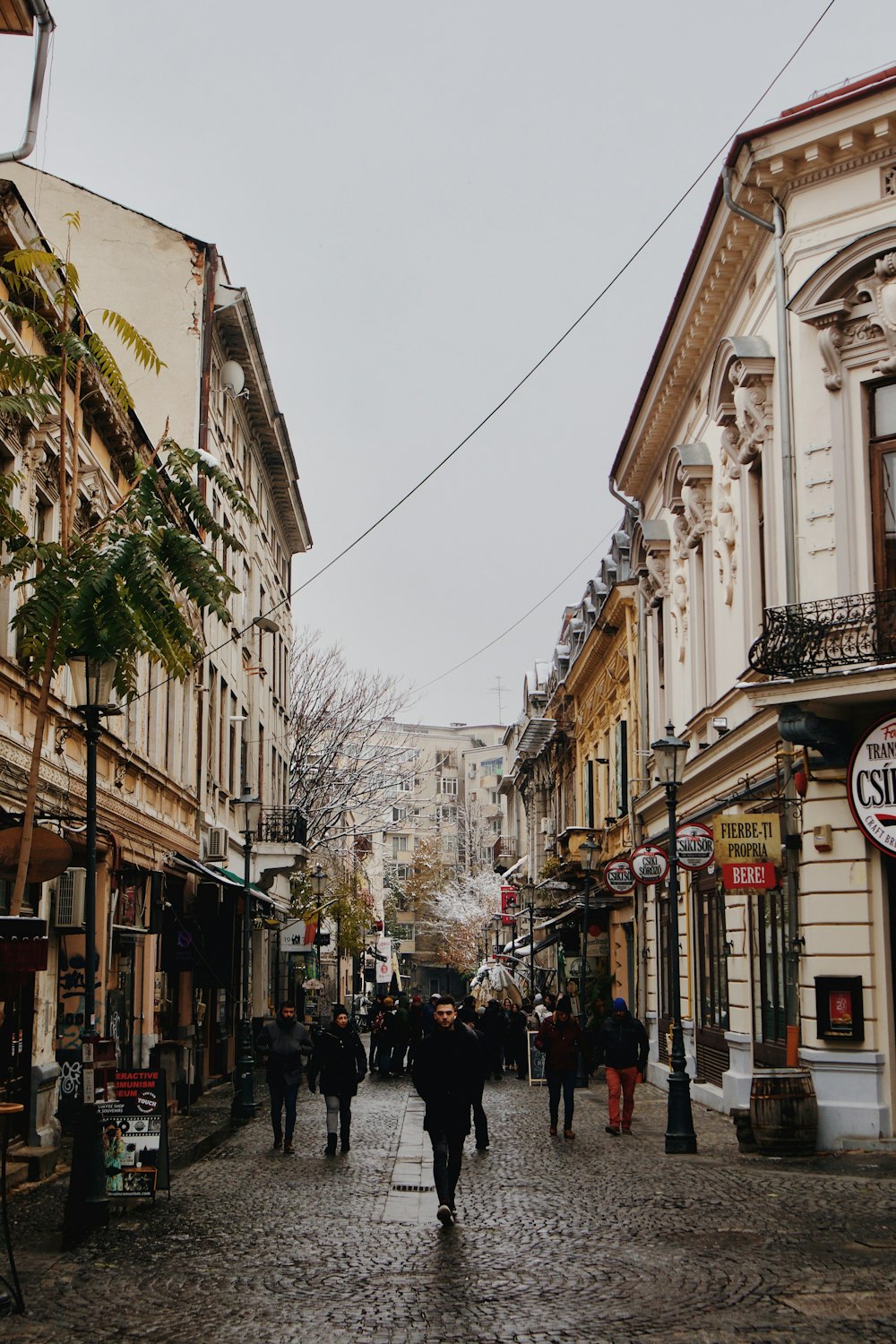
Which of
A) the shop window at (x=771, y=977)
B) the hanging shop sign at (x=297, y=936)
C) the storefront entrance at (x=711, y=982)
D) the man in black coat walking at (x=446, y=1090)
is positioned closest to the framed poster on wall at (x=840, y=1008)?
the shop window at (x=771, y=977)

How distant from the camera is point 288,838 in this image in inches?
1465

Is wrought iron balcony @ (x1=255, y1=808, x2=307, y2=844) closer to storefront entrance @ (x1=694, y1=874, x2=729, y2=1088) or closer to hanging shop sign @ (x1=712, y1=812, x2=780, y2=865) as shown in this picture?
storefront entrance @ (x1=694, y1=874, x2=729, y2=1088)

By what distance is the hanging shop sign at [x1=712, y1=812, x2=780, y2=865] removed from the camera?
56.8 ft

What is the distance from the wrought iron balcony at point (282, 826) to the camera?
3662cm

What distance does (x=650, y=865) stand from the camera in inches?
904

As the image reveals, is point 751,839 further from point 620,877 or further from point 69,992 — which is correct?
point 620,877

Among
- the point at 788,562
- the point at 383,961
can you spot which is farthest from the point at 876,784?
the point at 383,961

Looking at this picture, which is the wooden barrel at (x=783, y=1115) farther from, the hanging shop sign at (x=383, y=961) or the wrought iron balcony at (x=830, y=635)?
the hanging shop sign at (x=383, y=961)

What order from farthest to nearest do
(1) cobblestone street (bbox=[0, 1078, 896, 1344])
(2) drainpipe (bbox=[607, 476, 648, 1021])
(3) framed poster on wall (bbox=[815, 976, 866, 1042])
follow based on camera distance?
(2) drainpipe (bbox=[607, 476, 648, 1021]) → (3) framed poster on wall (bbox=[815, 976, 866, 1042]) → (1) cobblestone street (bbox=[0, 1078, 896, 1344])

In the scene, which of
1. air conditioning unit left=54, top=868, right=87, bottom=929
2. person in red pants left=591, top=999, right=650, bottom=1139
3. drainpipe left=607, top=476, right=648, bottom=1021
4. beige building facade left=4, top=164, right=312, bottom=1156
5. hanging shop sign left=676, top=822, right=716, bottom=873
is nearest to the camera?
air conditioning unit left=54, top=868, right=87, bottom=929

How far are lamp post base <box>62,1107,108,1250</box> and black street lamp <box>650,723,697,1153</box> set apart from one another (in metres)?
7.11

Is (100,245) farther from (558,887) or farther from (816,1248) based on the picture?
(816,1248)

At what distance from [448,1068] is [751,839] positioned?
249 inches

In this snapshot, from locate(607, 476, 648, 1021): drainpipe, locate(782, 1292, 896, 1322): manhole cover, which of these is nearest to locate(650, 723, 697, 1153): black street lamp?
locate(782, 1292, 896, 1322): manhole cover
